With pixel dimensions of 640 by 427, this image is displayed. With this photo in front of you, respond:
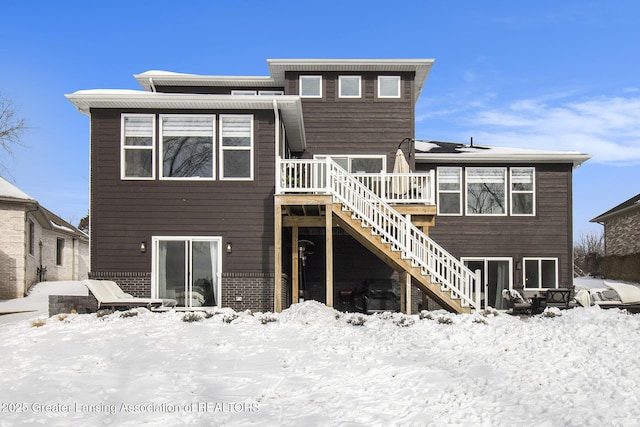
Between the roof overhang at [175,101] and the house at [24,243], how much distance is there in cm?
924

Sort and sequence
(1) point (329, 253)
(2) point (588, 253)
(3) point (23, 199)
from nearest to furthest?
(1) point (329, 253), (3) point (23, 199), (2) point (588, 253)

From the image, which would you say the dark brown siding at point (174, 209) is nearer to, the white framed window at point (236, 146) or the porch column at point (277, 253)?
the white framed window at point (236, 146)

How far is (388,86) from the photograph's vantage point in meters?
18.5

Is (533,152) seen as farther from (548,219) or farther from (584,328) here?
(584,328)

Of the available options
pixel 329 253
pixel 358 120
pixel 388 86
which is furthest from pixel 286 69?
pixel 329 253

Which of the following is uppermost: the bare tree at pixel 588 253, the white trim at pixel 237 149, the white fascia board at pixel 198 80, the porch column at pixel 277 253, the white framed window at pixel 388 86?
the white fascia board at pixel 198 80

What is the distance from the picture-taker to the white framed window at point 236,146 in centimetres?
1427

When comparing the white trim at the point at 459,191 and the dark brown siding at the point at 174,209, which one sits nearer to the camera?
the dark brown siding at the point at 174,209

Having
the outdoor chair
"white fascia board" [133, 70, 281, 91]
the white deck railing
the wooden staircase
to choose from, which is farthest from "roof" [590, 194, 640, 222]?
the wooden staircase

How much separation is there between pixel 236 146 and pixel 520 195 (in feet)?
30.5

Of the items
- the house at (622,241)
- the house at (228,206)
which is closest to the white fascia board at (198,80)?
the house at (228,206)

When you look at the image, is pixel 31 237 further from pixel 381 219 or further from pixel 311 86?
pixel 381 219

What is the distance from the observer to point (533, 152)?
63.0 feet

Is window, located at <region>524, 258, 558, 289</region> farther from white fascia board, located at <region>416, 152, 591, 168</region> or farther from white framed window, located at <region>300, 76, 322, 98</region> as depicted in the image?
white framed window, located at <region>300, 76, 322, 98</region>
